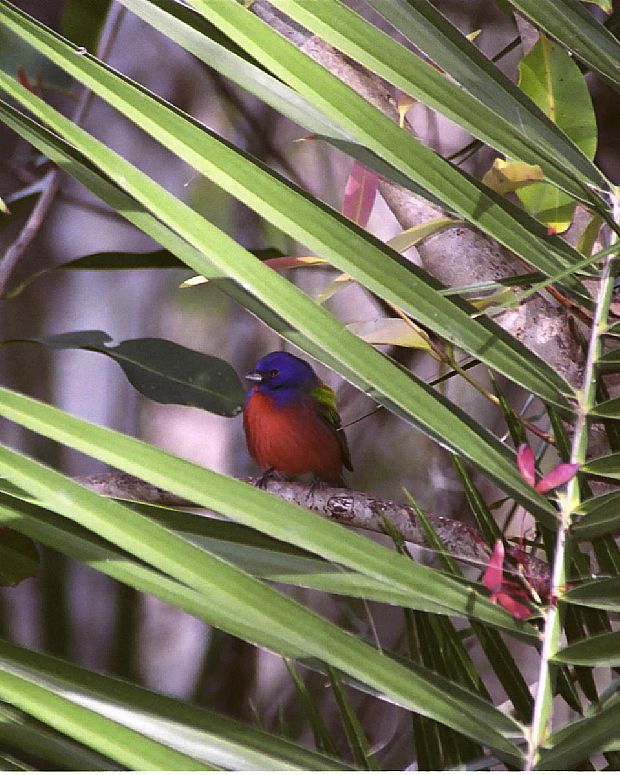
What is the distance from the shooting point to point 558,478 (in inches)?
19.5

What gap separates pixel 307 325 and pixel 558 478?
0.55ft

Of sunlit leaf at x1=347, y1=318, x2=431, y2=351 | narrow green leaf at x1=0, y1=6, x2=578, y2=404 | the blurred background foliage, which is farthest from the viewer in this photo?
the blurred background foliage

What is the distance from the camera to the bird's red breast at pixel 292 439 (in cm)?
213

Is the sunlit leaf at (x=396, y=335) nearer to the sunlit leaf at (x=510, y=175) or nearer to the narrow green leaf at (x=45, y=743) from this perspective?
the sunlit leaf at (x=510, y=175)

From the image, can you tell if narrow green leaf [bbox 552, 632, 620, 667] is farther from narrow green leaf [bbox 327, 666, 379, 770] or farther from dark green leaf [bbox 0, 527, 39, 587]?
dark green leaf [bbox 0, 527, 39, 587]

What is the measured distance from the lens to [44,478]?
327 millimetres

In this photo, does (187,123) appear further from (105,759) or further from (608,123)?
(608,123)

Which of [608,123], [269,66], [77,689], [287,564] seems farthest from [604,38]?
[608,123]

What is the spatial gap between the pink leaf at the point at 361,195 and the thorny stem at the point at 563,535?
0.57m

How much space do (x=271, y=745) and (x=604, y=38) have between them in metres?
0.49

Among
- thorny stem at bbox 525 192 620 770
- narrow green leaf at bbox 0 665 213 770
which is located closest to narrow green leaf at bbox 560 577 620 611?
thorny stem at bbox 525 192 620 770

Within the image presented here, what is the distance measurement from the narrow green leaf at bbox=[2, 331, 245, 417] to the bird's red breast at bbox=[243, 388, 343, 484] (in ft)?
2.00

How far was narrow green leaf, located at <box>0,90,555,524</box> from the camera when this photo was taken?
420 millimetres

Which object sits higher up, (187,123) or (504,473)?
(187,123)
